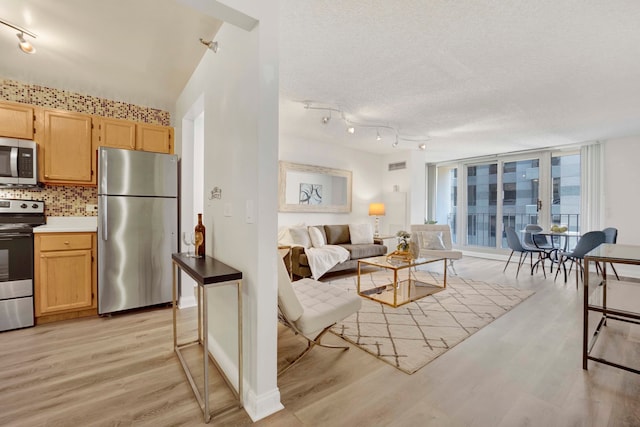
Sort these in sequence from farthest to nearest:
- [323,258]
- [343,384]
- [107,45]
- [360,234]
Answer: [360,234] → [323,258] → [107,45] → [343,384]

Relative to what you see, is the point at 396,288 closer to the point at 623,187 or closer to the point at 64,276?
the point at 64,276

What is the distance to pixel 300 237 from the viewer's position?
4.79m

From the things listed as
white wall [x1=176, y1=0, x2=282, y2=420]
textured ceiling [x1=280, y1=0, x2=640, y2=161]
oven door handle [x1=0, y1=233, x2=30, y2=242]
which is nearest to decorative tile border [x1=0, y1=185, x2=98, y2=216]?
oven door handle [x1=0, y1=233, x2=30, y2=242]

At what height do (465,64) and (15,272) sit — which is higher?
(465,64)

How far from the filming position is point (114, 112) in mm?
3609

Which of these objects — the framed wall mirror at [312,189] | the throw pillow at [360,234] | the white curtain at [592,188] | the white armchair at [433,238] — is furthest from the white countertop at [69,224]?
the white curtain at [592,188]

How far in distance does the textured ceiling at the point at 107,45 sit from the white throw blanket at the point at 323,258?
2.79 meters

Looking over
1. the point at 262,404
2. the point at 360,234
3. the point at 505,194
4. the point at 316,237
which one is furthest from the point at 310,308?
the point at 505,194

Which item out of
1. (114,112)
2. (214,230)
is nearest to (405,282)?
(214,230)

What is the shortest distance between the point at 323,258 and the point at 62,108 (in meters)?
3.77

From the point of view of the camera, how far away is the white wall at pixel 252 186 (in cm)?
159

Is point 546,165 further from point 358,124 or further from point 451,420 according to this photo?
point 451,420

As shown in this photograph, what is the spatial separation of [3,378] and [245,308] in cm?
179

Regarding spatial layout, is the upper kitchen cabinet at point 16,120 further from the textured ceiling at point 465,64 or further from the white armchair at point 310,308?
the white armchair at point 310,308
